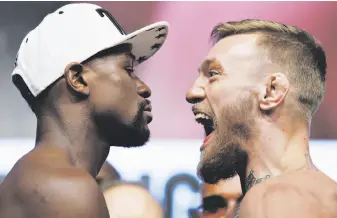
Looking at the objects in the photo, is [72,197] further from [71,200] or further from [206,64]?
[206,64]

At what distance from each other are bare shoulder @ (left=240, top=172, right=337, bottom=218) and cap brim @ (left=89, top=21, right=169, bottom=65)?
525mm

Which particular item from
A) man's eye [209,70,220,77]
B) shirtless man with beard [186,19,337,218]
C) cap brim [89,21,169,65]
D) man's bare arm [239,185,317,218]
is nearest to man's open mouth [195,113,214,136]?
shirtless man with beard [186,19,337,218]

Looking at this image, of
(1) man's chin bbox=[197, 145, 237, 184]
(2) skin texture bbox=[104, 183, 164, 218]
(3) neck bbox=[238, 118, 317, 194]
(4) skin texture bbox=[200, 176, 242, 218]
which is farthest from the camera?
(2) skin texture bbox=[104, 183, 164, 218]

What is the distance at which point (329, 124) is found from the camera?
2.95m

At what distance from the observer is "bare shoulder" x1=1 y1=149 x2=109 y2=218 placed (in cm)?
160

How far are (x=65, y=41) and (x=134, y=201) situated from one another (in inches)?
45.7

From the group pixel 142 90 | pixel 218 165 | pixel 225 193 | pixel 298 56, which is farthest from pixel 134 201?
pixel 298 56

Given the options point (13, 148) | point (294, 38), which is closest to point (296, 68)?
point (294, 38)

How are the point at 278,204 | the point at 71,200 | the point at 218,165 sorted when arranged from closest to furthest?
the point at 71,200 < the point at 278,204 < the point at 218,165

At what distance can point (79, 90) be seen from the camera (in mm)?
1830

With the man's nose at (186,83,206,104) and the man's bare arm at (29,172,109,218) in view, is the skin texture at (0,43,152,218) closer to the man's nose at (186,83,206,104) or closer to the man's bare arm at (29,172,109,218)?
the man's bare arm at (29,172,109,218)

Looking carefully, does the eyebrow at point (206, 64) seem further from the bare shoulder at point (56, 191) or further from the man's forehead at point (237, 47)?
the bare shoulder at point (56, 191)

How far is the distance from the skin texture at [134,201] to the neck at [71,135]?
989 mm

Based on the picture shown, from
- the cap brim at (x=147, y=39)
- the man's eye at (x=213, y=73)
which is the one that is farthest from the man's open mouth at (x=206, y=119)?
the cap brim at (x=147, y=39)
